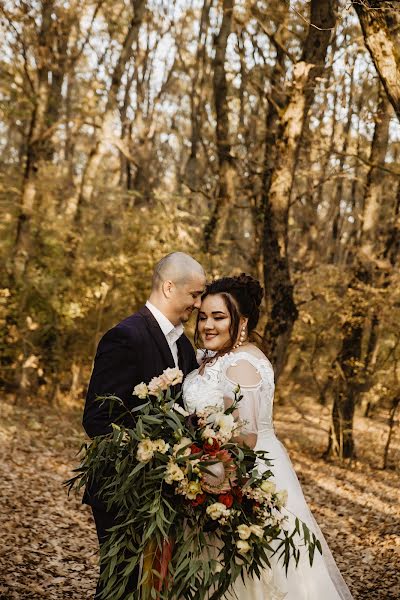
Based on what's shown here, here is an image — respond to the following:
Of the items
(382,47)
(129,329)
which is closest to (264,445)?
(129,329)

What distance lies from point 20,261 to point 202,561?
1009cm

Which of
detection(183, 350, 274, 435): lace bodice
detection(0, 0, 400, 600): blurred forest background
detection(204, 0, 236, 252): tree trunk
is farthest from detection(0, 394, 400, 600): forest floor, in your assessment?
detection(204, 0, 236, 252): tree trunk

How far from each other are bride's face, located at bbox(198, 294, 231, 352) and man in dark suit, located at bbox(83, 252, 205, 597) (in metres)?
0.09

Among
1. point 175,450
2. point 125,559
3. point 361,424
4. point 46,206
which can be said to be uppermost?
point 46,206

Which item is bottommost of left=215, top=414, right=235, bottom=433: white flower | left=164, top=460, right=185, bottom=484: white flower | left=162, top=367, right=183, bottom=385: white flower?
left=164, top=460, right=185, bottom=484: white flower

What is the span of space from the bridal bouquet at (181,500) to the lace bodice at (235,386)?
0.44 ft

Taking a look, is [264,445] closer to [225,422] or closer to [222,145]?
[225,422]

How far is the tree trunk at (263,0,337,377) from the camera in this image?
805 centimetres

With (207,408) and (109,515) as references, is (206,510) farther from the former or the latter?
(109,515)

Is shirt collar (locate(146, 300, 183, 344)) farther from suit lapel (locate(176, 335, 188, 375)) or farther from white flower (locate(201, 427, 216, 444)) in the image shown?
white flower (locate(201, 427, 216, 444))

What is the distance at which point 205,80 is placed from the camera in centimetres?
1831

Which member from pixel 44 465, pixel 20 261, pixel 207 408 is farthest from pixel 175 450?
pixel 20 261

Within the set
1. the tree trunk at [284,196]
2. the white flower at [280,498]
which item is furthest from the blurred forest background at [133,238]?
the white flower at [280,498]

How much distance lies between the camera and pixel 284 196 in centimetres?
816
